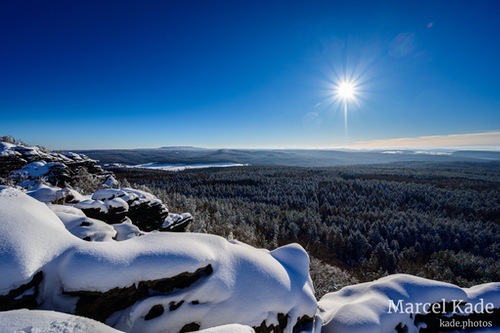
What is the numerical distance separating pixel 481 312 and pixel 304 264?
20.8 feet

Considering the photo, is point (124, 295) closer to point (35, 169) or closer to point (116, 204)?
point (116, 204)

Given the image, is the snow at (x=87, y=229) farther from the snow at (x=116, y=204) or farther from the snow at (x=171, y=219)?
the snow at (x=171, y=219)

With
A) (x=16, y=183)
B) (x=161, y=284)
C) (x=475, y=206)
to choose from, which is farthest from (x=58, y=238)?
(x=475, y=206)

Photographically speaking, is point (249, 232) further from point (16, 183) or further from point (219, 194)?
point (219, 194)

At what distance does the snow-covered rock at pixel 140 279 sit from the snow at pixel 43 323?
2.69 feet

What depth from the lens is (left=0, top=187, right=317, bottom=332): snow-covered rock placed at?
3.58 meters

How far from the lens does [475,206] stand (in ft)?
114

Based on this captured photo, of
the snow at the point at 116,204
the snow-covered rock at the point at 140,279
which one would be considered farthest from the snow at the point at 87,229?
the snow at the point at 116,204

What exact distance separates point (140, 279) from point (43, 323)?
62.0 inches

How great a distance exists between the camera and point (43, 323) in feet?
8.77

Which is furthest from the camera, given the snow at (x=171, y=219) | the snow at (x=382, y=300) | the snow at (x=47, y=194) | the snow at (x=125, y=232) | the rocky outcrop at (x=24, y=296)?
the snow at (x=171, y=219)

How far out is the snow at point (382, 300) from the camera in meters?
5.84

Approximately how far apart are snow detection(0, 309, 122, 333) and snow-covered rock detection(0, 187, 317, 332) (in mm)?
820

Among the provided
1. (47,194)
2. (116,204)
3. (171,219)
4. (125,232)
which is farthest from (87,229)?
(171,219)
